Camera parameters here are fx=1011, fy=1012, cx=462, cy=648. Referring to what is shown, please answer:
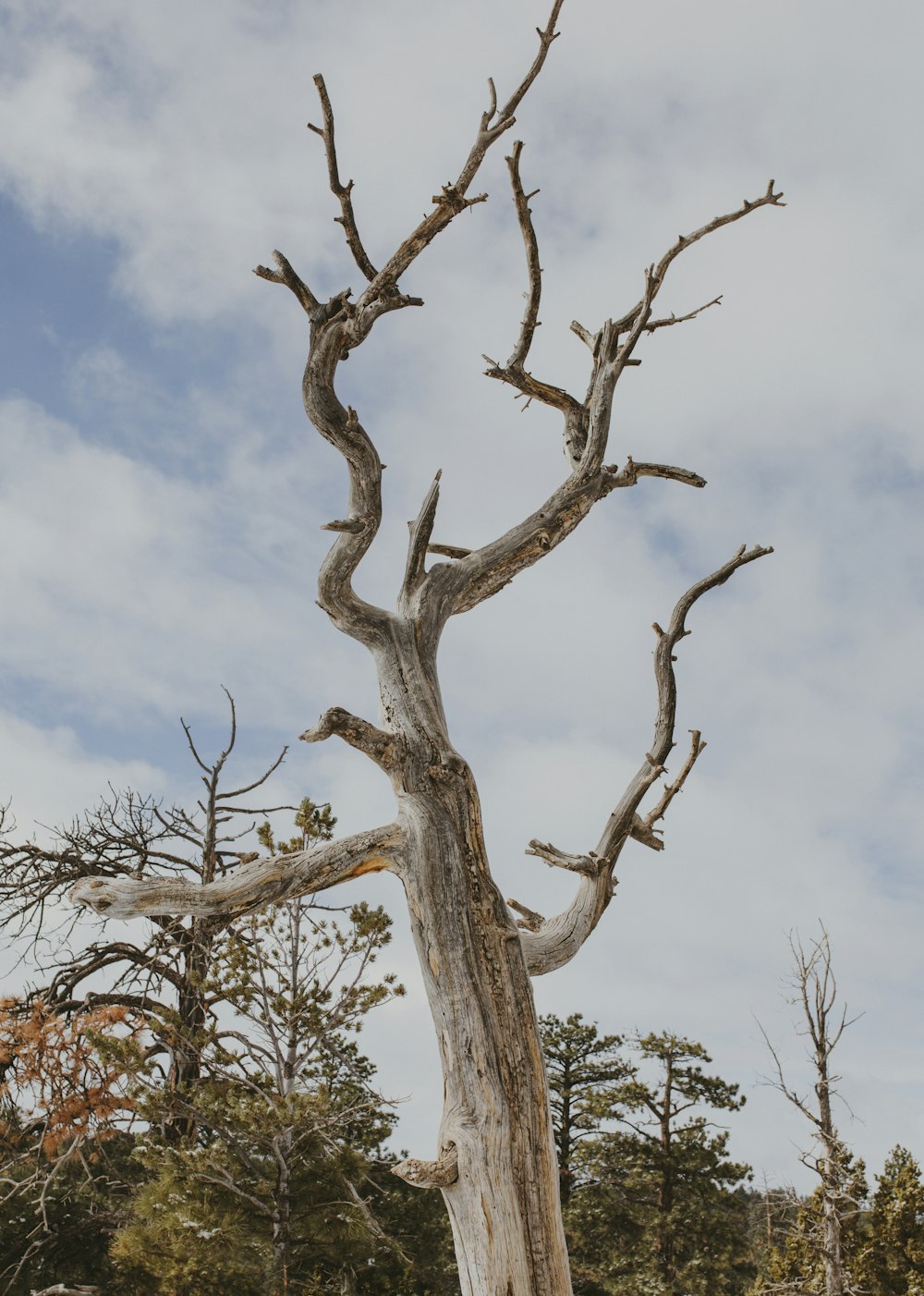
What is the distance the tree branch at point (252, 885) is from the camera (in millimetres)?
4219

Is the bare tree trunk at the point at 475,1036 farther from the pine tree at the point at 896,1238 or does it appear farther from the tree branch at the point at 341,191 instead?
the pine tree at the point at 896,1238

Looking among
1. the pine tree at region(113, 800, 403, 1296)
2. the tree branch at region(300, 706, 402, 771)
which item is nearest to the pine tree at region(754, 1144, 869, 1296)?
the pine tree at region(113, 800, 403, 1296)

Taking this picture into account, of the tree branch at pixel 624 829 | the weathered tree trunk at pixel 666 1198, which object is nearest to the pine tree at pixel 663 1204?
the weathered tree trunk at pixel 666 1198

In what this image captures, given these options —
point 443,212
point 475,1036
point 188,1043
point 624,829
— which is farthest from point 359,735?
point 188,1043

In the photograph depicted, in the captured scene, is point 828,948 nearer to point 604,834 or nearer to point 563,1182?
point 563,1182

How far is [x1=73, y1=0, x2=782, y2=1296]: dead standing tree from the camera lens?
4.07 metres

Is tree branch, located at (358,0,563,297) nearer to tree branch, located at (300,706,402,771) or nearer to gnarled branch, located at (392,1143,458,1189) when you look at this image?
tree branch, located at (300,706,402,771)

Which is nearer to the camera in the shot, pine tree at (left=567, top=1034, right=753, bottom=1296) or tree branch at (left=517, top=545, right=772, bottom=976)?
tree branch at (left=517, top=545, right=772, bottom=976)

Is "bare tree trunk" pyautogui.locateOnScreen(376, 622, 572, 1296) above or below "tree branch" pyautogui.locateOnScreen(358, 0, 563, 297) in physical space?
below

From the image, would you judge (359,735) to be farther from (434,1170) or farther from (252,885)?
(434,1170)

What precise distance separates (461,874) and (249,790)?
9.02 meters

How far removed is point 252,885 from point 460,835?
0.93 metres

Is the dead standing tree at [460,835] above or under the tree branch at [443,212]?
under

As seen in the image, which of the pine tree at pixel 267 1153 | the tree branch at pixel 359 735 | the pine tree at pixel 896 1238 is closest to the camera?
the tree branch at pixel 359 735
